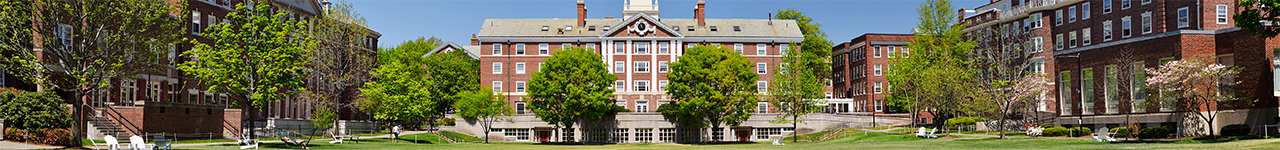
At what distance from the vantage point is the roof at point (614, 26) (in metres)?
81.2

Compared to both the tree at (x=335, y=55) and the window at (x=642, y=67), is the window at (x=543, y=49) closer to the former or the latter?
the window at (x=642, y=67)

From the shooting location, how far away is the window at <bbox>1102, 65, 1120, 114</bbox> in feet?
161

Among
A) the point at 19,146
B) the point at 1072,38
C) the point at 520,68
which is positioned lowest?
the point at 19,146

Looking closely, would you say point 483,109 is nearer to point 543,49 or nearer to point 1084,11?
point 543,49

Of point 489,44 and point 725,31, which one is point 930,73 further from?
point 489,44

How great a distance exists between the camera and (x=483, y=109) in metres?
60.3

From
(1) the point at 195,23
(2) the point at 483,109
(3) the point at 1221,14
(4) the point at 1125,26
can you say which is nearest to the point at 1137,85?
(3) the point at 1221,14

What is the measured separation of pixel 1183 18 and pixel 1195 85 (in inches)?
584

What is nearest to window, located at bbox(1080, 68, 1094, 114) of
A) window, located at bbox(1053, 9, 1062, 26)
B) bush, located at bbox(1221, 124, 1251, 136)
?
bush, located at bbox(1221, 124, 1251, 136)

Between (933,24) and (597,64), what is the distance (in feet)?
78.2

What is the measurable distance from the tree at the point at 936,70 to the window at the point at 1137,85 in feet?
32.6

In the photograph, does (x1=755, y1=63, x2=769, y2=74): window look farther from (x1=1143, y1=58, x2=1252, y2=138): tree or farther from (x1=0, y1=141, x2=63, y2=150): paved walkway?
(x1=0, y1=141, x2=63, y2=150): paved walkway

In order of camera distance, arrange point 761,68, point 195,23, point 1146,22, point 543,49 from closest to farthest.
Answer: point 195,23 < point 1146,22 < point 543,49 < point 761,68

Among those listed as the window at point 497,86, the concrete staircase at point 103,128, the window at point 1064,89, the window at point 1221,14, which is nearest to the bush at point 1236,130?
the window at point 1064,89
